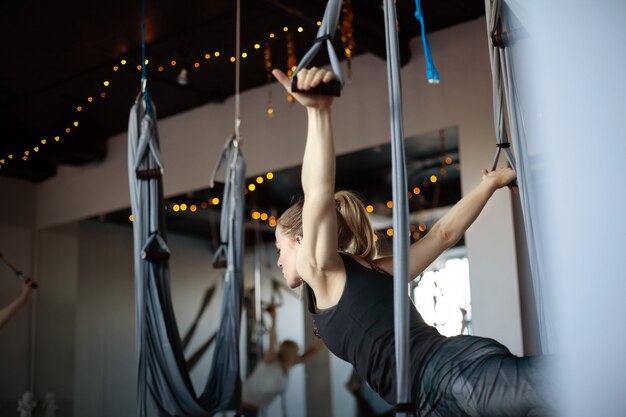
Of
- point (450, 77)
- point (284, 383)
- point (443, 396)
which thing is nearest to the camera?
point (443, 396)

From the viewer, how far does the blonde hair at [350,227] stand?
1730 millimetres

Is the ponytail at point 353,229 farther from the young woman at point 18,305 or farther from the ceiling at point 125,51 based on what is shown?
the young woman at point 18,305

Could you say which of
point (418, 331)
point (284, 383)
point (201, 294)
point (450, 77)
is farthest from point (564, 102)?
point (201, 294)

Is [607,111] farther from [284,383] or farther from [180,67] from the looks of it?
[284,383]

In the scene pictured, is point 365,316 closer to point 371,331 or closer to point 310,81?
point 371,331

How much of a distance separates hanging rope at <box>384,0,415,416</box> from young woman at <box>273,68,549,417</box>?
0.12 meters

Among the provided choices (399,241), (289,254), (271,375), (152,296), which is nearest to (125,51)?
(152,296)

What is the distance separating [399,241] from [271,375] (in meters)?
5.50

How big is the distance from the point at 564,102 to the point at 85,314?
20.3 feet

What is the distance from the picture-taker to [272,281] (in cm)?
707

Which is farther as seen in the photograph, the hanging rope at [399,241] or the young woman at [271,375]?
the young woman at [271,375]

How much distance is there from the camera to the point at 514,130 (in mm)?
1781

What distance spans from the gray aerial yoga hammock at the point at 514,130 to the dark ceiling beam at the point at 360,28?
2.23 metres

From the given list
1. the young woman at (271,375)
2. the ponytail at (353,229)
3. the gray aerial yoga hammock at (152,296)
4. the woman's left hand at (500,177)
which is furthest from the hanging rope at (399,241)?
the young woman at (271,375)
